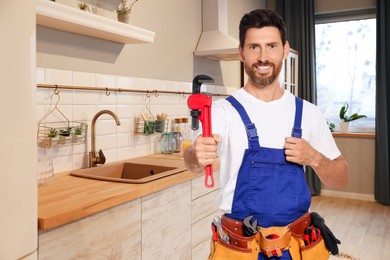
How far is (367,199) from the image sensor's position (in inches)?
199

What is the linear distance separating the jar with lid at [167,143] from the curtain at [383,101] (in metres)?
3.05

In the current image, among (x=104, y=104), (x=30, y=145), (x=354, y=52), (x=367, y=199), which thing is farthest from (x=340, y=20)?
(x=30, y=145)

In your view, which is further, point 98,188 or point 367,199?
point 367,199

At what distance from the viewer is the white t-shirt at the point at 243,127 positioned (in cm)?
136

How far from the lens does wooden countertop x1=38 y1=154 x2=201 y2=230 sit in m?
1.44

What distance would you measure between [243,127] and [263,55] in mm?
275

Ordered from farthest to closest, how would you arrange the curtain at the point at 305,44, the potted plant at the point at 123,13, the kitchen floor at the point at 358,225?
the curtain at the point at 305,44, the kitchen floor at the point at 358,225, the potted plant at the point at 123,13

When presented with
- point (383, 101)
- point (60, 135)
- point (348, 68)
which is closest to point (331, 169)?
point (60, 135)

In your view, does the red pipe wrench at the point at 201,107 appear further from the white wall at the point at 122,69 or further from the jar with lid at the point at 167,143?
the jar with lid at the point at 167,143

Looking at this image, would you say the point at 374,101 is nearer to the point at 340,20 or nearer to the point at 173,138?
the point at 340,20

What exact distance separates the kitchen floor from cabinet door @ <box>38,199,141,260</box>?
2235 millimetres

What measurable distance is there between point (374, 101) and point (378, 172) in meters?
0.95

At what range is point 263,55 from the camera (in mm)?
1380

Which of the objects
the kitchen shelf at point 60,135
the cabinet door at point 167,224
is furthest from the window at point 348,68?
the kitchen shelf at point 60,135
